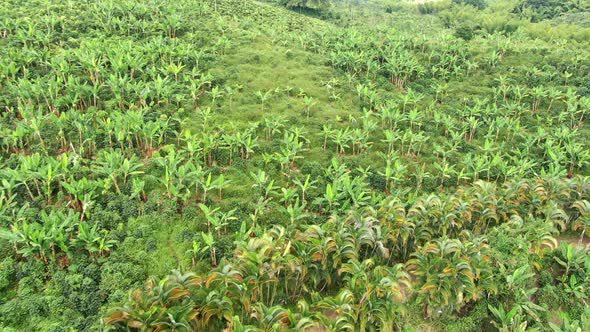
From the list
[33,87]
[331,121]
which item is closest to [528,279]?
[331,121]

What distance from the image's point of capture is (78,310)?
6.98 m

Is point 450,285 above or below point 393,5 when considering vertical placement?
below

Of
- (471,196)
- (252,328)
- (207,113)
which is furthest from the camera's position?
(207,113)

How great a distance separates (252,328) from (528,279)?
548cm

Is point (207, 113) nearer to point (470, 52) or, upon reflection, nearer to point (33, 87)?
point (33, 87)

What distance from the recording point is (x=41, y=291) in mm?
7301

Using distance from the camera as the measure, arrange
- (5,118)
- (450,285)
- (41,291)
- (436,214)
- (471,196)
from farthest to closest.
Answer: (5,118), (471,196), (436,214), (41,291), (450,285)

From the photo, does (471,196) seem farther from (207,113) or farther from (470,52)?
(470,52)

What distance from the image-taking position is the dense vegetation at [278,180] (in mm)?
6891

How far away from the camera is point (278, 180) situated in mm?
10875

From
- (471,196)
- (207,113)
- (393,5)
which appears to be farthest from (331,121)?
(393,5)

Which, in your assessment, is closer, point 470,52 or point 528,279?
point 528,279

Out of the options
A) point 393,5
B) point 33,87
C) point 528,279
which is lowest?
point 528,279

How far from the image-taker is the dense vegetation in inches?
271
